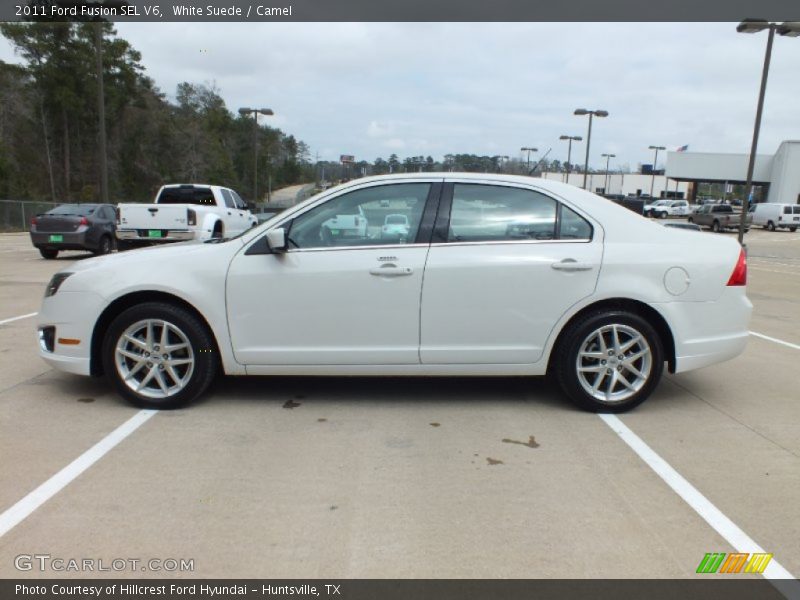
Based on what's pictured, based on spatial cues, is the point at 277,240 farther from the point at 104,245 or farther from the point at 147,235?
the point at 104,245

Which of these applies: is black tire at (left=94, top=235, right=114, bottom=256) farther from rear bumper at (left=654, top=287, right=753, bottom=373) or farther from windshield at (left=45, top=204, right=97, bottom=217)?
rear bumper at (left=654, top=287, right=753, bottom=373)

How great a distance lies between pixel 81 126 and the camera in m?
49.8

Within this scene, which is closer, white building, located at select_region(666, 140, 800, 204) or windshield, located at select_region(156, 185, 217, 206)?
windshield, located at select_region(156, 185, 217, 206)

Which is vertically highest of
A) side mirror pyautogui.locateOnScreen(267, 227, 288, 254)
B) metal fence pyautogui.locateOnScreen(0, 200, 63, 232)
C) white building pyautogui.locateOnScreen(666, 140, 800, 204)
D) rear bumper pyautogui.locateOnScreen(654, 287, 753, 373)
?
white building pyautogui.locateOnScreen(666, 140, 800, 204)

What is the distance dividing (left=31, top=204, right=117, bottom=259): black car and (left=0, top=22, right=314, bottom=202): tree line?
2773cm

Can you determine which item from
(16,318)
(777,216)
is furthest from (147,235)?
(777,216)

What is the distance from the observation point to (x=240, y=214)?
1717cm

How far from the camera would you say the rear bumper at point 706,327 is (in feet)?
14.7

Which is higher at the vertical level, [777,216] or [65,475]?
[777,216]

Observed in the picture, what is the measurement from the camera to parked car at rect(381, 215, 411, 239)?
446 cm

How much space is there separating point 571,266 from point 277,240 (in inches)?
81.6

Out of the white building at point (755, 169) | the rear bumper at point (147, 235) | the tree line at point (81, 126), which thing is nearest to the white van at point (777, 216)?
the white building at point (755, 169)

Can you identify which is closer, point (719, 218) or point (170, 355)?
point (170, 355)

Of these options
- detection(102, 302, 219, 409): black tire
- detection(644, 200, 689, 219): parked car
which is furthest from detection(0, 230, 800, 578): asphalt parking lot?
detection(644, 200, 689, 219): parked car
